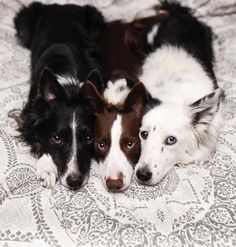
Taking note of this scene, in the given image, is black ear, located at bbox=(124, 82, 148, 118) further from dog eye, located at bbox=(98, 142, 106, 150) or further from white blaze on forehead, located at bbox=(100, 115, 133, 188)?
dog eye, located at bbox=(98, 142, 106, 150)

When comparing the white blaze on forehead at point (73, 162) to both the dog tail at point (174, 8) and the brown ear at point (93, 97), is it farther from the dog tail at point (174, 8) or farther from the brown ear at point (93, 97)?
the dog tail at point (174, 8)

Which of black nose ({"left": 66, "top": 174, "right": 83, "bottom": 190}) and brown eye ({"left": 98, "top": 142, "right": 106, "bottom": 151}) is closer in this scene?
black nose ({"left": 66, "top": 174, "right": 83, "bottom": 190})

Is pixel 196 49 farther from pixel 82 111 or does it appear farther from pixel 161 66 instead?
pixel 82 111

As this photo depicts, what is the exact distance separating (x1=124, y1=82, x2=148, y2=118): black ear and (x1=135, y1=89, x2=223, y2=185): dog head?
0.06 m

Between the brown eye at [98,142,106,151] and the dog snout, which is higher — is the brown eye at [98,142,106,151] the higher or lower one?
the higher one

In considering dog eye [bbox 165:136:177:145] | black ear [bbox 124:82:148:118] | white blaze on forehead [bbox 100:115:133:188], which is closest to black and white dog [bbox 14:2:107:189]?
white blaze on forehead [bbox 100:115:133:188]

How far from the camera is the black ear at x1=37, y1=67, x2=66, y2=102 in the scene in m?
2.41

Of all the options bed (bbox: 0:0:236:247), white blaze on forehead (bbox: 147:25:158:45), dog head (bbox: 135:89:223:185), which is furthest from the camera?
white blaze on forehead (bbox: 147:25:158:45)

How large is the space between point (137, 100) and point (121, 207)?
629 mm

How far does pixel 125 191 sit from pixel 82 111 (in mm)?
513

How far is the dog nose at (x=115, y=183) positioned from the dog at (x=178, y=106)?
13 cm

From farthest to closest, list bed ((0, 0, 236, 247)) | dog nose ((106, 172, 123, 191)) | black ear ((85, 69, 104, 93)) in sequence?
1. black ear ((85, 69, 104, 93))
2. dog nose ((106, 172, 123, 191))
3. bed ((0, 0, 236, 247))

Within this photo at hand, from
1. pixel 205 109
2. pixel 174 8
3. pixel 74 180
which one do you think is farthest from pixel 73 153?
pixel 174 8

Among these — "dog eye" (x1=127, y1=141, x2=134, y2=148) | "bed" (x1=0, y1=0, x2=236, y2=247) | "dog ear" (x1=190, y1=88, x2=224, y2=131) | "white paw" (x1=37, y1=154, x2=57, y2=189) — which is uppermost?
"dog ear" (x1=190, y1=88, x2=224, y2=131)
